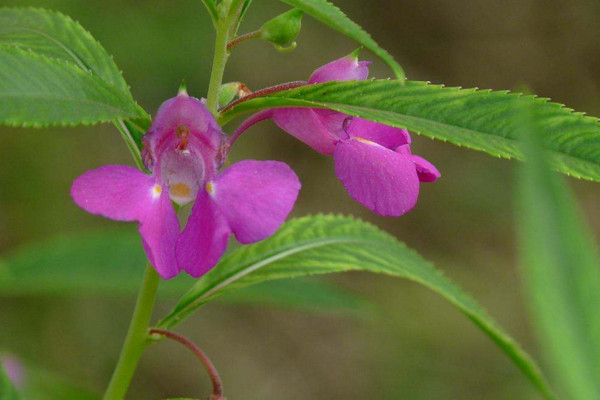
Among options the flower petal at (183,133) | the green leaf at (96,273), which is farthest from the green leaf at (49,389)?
the flower petal at (183,133)

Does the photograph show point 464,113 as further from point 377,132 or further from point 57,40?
point 57,40

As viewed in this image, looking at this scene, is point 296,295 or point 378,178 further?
point 296,295

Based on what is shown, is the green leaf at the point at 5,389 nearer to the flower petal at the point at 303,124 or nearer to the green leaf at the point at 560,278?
the flower petal at the point at 303,124

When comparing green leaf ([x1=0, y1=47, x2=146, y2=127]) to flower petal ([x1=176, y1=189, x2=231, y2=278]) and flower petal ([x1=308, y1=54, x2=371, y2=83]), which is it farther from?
flower petal ([x1=308, y1=54, x2=371, y2=83])

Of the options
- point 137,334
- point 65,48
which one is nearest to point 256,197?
point 137,334

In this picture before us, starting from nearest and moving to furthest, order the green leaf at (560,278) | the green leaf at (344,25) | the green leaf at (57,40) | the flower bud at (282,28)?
the green leaf at (560,278), the green leaf at (344,25), the flower bud at (282,28), the green leaf at (57,40)

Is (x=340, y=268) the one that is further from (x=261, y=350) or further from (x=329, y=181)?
(x=329, y=181)
